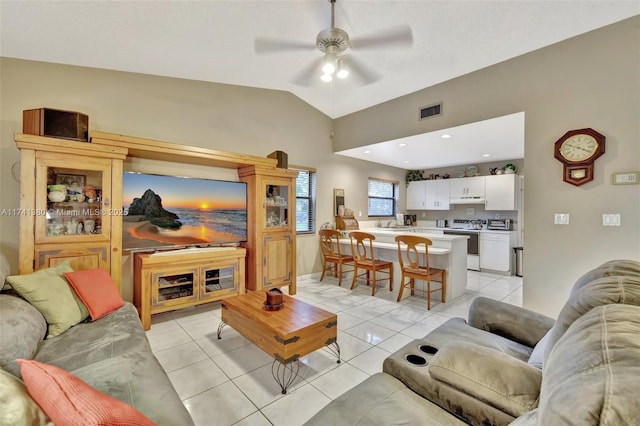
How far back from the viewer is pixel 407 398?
4.11 ft

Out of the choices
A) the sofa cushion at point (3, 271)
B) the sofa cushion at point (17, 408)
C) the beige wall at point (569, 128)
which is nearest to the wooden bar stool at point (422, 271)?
the beige wall at point (569, 128)

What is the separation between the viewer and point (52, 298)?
78.1 inches

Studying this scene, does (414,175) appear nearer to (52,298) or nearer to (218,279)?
(218,279)

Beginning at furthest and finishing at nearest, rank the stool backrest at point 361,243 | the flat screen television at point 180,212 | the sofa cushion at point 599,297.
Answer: the stool backrest at point 361,243 → the flat screen television at point 180,212 → the sofa cushion at point 599,297

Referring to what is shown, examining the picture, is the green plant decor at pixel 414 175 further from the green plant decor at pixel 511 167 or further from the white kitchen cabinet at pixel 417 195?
the green plant decor at pixel 511 167

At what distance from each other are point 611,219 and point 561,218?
14.6 inches

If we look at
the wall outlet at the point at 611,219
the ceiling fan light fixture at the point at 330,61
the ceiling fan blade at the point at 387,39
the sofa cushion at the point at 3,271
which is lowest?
the sofa cushion at the point at 3,271

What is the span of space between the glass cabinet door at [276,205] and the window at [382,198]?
2.81 metres

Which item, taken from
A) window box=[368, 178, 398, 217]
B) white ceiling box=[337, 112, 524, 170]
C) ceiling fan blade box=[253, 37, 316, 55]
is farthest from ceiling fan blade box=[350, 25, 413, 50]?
window box=[368, 178, 398, 217]

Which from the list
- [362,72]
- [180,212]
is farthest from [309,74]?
[180,212]

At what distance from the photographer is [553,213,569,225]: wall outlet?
2.93m

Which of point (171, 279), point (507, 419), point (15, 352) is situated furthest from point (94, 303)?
point (507, 419)

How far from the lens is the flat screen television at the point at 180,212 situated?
3209mm

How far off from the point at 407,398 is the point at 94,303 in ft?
7.84
